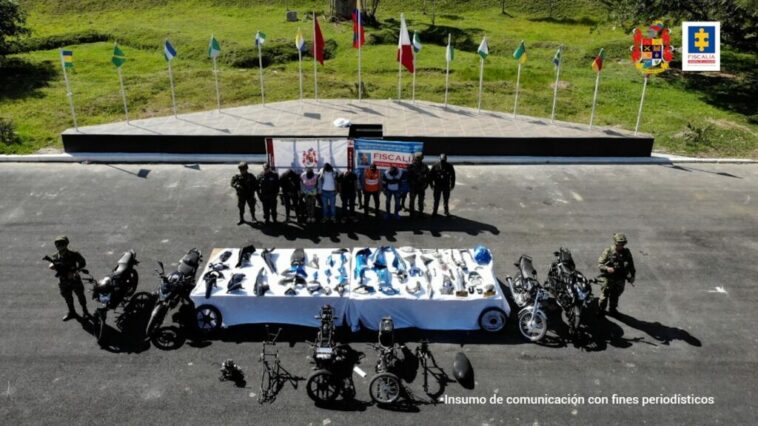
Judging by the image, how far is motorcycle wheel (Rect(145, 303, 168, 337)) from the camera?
11203 millimetres

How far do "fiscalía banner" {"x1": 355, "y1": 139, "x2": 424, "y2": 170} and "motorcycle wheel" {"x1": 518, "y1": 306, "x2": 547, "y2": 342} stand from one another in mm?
6260

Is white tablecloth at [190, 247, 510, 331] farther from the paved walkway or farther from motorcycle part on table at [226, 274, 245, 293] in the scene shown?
the paved walkway

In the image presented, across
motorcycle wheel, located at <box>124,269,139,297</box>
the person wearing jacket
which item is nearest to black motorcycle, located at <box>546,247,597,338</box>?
the person wearing jacket

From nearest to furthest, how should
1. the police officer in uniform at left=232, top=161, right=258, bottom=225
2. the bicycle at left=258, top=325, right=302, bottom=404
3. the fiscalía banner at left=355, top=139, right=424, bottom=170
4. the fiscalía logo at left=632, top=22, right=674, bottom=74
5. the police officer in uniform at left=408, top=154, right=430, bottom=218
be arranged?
the bicycle at left=258, top=325, right=302, bottom=404, the police officer in uniform at left=232, top=161, right=258, bottom=225, the police officer in uniform at left=408, top=154, right=430, bottom=218, the fiscalía banner at left=355, top=139, right=424, bottom=170, the fiscalía logo at left=632, top=22, right=674, bottom=74

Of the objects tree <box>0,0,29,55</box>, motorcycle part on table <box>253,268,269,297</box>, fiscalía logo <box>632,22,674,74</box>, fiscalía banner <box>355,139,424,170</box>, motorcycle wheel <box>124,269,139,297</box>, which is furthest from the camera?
tree <box>0,0,29,55</box>

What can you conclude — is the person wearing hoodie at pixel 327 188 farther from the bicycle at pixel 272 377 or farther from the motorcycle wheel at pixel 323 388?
the motorcycle wheel at pixel 323 388

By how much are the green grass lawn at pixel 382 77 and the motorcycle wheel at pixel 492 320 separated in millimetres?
14433

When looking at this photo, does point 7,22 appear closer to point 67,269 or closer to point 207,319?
point 67,269

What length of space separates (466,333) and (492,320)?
22.7 inches

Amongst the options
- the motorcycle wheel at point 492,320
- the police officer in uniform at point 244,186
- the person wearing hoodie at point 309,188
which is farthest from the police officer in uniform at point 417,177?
the motorcycle wheel at point 492,320

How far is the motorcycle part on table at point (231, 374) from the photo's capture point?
10.4 m

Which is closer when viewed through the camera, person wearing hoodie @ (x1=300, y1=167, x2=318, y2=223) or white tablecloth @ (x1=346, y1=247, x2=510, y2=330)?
white tablecloth @ (x1=346, y1=247, x2=510, y2=330)

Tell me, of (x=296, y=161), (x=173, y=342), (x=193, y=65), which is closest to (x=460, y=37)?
(x=193, y=65)

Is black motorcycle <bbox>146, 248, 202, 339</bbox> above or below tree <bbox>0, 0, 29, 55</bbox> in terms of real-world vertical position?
below
